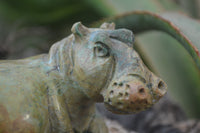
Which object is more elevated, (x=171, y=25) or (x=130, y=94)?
(x=171, y=25)

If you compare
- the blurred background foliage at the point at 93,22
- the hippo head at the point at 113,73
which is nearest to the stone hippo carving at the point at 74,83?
the hippo head at the point at 113,73

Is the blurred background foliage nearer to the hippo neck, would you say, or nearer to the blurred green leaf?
the blurred green leaf

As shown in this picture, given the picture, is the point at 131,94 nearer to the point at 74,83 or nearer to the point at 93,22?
the point at 74,83

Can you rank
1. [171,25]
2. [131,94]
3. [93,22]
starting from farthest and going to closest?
[93,22] < [171,25] < [131,94]

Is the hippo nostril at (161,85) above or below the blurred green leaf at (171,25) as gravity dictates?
below

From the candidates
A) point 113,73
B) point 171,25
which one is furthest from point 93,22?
point 113,73

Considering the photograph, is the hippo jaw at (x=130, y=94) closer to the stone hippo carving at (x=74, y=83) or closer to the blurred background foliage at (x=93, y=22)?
the stone hippo carving at (x=74, y=83)

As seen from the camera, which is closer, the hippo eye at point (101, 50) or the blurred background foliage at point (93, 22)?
the hippo eye at point (101, 50)
